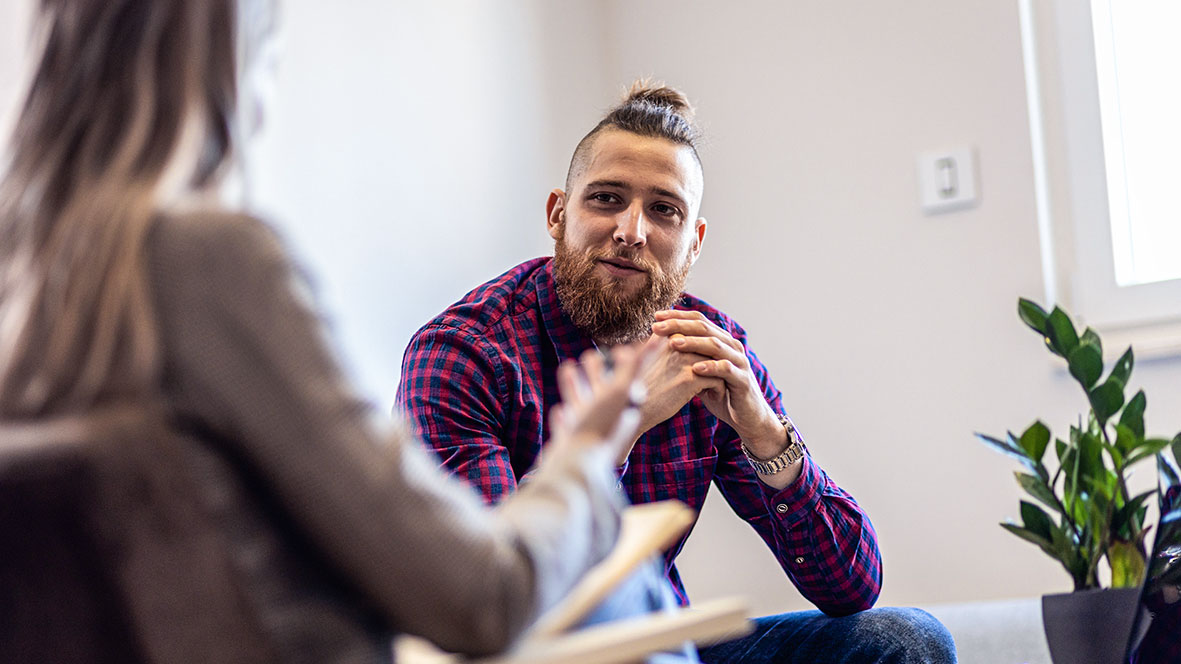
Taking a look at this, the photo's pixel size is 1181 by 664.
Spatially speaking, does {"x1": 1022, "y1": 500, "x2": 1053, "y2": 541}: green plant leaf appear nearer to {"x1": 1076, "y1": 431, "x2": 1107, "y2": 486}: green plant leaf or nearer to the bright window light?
{"x1": 1076, "y1": 431, "x2": 1107, "y2": 486}: green plant leaf

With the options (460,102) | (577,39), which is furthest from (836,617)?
(577,39)

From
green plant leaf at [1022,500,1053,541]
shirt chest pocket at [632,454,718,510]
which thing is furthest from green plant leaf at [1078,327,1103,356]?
shirt chest pocket at [632,454,718,510]

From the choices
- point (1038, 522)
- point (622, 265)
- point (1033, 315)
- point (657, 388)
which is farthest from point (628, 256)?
point (1038, 522)

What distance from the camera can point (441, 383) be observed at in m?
1.62

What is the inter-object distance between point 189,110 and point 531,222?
1.84 metres

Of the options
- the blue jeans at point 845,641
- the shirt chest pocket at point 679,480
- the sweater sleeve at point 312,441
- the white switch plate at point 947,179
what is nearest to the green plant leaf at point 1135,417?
the blue jeans at point 845,641

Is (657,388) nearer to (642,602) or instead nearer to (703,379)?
(703,379)

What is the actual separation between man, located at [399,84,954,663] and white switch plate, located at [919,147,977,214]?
1.99 ft

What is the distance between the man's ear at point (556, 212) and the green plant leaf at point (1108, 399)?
34.9 inches

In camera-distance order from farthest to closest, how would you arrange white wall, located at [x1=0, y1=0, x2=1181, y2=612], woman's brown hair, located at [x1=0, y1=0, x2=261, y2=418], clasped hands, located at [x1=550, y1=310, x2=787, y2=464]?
white wall, located at [x1=0, y1=0, x2=1181, y2=612] < clasped hands, located at [x1=550, y1=310, x2=787, y2=464] < woman's brown hair, located at [x1=0, y1=0, x2=261, y2=418]

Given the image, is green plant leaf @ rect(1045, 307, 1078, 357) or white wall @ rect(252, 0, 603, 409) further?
white wall @ rect(252, 0, 603, 409)

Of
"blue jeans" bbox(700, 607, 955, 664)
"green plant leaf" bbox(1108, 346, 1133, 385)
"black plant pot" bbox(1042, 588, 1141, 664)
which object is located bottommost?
"blue jeans" bbox(700, 607, 955, 664)

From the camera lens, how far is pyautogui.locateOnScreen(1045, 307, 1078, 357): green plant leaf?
1.50 meters

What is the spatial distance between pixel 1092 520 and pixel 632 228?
807 millimetres
